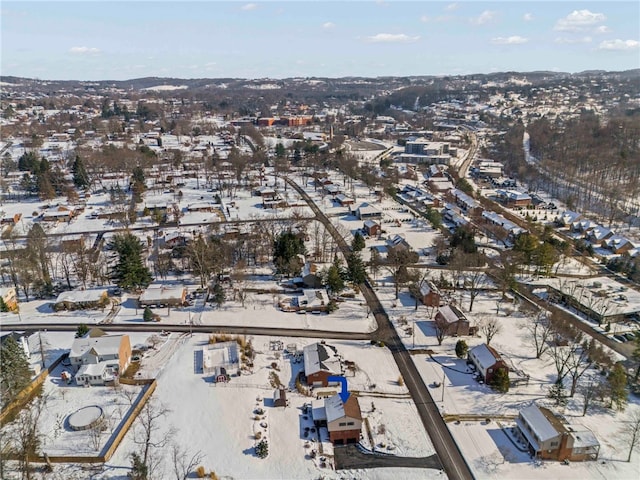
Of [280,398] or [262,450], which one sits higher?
[280,398]

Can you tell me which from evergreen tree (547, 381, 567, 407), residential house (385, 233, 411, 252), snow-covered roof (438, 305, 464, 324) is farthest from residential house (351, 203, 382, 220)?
evergreen tree (547, 381, 567, 407)

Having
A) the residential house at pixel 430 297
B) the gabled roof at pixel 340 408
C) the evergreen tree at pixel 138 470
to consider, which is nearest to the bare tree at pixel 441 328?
the residential house at pixel 430 297

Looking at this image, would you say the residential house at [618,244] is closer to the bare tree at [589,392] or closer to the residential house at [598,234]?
the residential house at [598,234]

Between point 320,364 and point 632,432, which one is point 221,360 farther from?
point 632,432

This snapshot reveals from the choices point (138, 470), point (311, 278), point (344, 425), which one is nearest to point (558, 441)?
point (344, 425)

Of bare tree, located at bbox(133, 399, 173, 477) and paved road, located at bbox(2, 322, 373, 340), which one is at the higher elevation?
paved road, located at bbox(2, 322, 373, 340)

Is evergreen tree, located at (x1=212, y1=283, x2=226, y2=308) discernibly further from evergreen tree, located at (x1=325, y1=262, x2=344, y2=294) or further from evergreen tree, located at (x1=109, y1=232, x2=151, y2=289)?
evergreen tree, located at (x1=325, y1=262, x2=344, y2=294)

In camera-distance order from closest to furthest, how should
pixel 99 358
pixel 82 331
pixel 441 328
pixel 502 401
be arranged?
1. pixel 502 401
2. pixel 99 358
3. pixel 82 331
4. pixel 441 328
